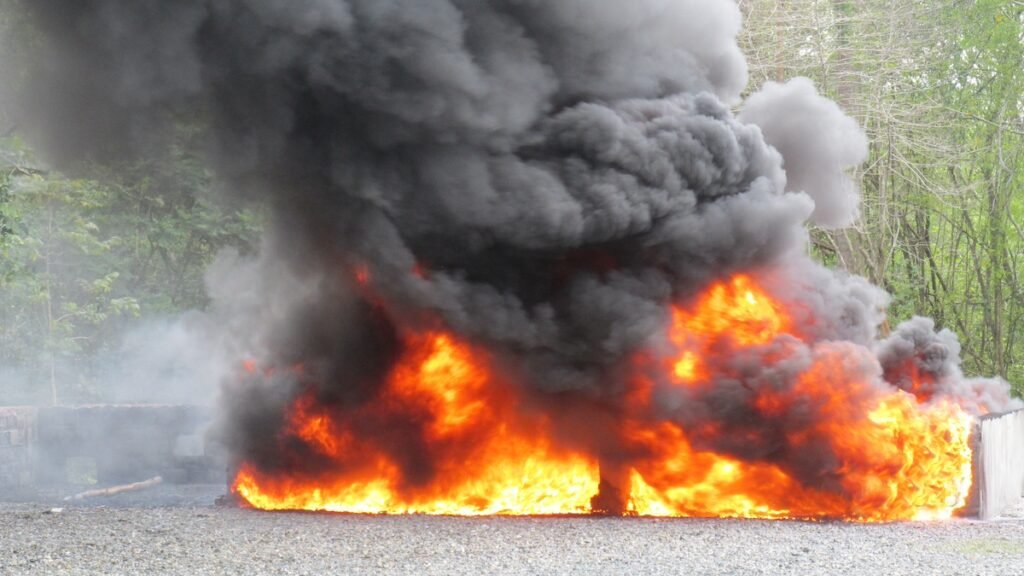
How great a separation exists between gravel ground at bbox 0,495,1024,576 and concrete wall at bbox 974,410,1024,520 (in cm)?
43

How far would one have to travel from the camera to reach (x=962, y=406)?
1395 centimetres

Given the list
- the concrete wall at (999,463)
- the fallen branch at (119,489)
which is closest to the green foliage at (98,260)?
the fallen branch at (119,489)

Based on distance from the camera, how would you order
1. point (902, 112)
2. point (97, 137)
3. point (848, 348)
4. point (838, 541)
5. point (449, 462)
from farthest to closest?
point (902, 112), point (97, 137), point (449, 462), point (848, 348), point (838, 541)

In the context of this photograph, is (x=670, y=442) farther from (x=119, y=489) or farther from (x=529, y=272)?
(x=119, y=489)

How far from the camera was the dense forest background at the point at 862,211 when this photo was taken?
75.5ft

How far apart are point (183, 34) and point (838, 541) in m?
9.09

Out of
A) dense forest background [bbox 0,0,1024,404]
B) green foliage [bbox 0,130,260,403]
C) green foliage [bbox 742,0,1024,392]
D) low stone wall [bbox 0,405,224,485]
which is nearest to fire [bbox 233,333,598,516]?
low stone wall [bbox 0,405,224,485]

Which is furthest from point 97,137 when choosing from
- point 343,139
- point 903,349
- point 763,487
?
point 903,349

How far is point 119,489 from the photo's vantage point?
17781mm

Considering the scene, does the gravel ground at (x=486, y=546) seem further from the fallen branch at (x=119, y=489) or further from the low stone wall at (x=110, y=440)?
the low stone wall at (x=110, y=440)

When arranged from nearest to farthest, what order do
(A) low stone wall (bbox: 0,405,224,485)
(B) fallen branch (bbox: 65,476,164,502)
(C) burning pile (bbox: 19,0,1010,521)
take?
(C) burning pile (bbox: 19,0,1010,521) → (B) fallen branch (bbox: 65,476,164,502) → (A) low stone wall (bbox: 0,405,224,485)

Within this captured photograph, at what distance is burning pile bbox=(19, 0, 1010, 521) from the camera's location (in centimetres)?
1346

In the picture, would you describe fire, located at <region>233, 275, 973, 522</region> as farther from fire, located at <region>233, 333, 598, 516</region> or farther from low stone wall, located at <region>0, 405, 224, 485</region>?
low stone wall, located at <region>0, 405, 224, 485</region>

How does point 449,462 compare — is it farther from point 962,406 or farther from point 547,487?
point 962,406
